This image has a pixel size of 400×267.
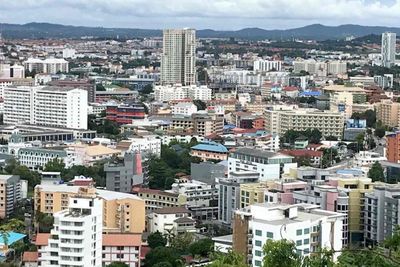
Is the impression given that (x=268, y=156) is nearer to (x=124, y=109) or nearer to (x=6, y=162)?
(x=6, y=162)

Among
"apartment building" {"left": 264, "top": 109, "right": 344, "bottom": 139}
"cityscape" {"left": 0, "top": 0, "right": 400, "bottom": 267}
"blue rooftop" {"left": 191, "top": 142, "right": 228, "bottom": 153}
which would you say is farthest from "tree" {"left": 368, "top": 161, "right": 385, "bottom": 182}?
"apartment building" {"left": 264, "top": 109, "right": 344, "bottom": 139}

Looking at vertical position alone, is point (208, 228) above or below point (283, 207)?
below

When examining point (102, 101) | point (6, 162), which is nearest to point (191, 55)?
point (102, 101)

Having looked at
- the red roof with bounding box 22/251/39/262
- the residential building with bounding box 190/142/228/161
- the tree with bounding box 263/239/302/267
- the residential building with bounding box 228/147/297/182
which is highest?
the tree with bounding box 263/239/302/267

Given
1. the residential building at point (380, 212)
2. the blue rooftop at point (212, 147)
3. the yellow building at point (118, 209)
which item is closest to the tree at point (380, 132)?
the blue rooftop at point (212, 147)

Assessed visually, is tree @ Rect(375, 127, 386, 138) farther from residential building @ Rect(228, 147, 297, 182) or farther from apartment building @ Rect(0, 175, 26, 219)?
Answer: apartment building @ Rect(0, 175, 26, 219)

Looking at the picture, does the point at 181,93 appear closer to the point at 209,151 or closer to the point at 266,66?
the point at 209,151
